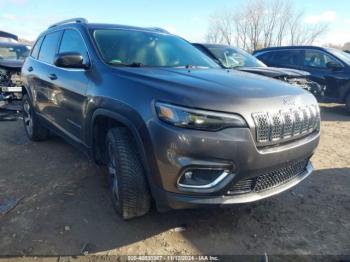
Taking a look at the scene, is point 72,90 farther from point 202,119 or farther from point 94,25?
point 202,119

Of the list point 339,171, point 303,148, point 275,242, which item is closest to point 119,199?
point 275,242

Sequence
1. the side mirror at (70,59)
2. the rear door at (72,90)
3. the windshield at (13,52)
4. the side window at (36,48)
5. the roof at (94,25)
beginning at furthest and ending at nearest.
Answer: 1. the windshield at (13,52)
2. the side window at (36,48)
3. the roof at (94,25)
4. the rear door at (72,90)
5. the side mirror at (70,59)

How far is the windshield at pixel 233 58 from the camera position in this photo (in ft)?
23.9

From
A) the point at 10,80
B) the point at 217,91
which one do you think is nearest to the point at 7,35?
the point at 10,80

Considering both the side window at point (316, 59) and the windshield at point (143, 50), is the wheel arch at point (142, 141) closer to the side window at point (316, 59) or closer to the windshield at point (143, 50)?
the windshield at point (143, 50)

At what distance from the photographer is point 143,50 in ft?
12.2

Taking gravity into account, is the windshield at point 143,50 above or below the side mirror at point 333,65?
above

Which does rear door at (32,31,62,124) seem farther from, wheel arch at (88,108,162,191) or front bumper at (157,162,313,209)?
front bumper at (157,162,313,209)

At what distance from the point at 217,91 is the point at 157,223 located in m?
1.34

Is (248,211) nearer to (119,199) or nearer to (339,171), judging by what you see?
(119,199)

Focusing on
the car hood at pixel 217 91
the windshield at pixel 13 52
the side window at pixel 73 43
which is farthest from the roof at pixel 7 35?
the car hood at pixel 217 91

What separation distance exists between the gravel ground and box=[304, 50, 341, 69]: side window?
5.86 m

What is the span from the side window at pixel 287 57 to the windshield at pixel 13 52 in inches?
285

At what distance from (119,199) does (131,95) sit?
2.95ft
